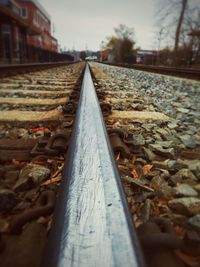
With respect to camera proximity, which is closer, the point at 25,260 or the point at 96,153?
the point at 25,260

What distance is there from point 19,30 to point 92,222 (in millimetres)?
22303

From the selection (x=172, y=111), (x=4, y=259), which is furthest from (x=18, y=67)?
(x=4, y=259)

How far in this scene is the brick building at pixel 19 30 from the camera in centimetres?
1511

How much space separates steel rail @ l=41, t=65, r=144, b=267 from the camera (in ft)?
1.75

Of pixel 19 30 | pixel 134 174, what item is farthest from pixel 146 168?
pixel 19 30

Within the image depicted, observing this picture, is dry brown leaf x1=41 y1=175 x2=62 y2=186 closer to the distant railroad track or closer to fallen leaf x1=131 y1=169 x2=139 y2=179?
the distant railroad track

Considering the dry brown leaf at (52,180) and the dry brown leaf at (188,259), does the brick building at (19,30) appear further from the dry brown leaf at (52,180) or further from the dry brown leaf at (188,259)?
the dry brown leaf at (188,259)

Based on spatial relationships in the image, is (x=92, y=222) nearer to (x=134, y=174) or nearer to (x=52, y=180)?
(x=52, y=180)

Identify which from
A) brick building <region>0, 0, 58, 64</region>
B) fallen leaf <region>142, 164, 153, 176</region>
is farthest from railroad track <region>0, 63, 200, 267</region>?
brick building <region>0, 0, 58, 64</region>

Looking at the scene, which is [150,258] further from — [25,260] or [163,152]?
[163,152]

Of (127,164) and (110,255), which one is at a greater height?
(110,255)

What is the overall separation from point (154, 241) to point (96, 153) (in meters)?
0.49

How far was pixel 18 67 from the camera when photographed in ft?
25.2

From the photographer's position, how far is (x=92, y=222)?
64 cm
